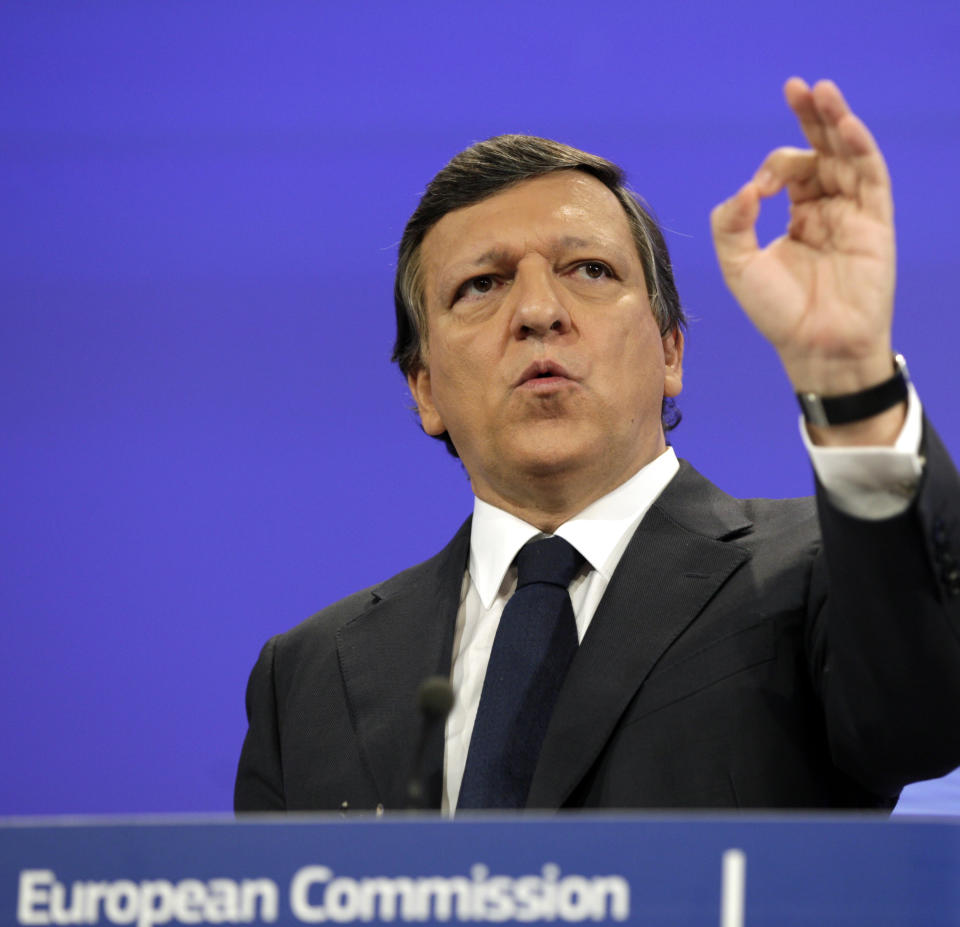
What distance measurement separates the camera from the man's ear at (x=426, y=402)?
2.05m

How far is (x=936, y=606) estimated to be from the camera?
1.14 m

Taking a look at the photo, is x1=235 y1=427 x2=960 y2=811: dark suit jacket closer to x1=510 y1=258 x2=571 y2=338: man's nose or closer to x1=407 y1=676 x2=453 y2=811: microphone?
x1=510 y1=258 x2=571 y2=338: man's nose

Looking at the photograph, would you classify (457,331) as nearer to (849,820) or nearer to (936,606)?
(936,606)

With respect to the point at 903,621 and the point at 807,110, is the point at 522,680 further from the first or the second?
the point at 807,110

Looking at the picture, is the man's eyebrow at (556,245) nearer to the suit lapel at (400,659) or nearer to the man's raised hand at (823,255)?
the suit lapel at (400,659)

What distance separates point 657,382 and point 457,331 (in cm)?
29

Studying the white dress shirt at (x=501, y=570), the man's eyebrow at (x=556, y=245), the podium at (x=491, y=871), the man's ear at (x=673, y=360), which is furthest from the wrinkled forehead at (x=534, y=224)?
the podium at (x=491, y=871)

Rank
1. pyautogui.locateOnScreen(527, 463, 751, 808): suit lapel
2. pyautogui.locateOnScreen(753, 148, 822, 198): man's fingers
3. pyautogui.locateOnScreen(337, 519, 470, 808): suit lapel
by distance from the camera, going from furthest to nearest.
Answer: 1. pyautogui.locateOnScreen(337, 519, 470, 808): suit lapel
2. pyautogui.locateOnScreen(527, 463, 751, 808): suit lapel
3. pyautogui.locateOnScreen(753, 148, 822, 198): man's fingers

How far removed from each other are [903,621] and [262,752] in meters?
0.98

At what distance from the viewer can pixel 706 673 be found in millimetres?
1432

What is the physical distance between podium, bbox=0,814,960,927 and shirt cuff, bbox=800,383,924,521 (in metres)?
0.43

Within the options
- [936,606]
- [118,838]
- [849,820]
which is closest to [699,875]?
[849,820]

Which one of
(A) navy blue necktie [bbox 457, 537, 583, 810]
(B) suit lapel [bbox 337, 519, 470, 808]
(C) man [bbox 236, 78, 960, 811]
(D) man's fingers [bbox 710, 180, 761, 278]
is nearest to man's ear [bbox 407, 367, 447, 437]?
(C) man [bbox 236, 78, 960, 811]

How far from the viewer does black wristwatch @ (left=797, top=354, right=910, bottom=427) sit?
1.14 m
